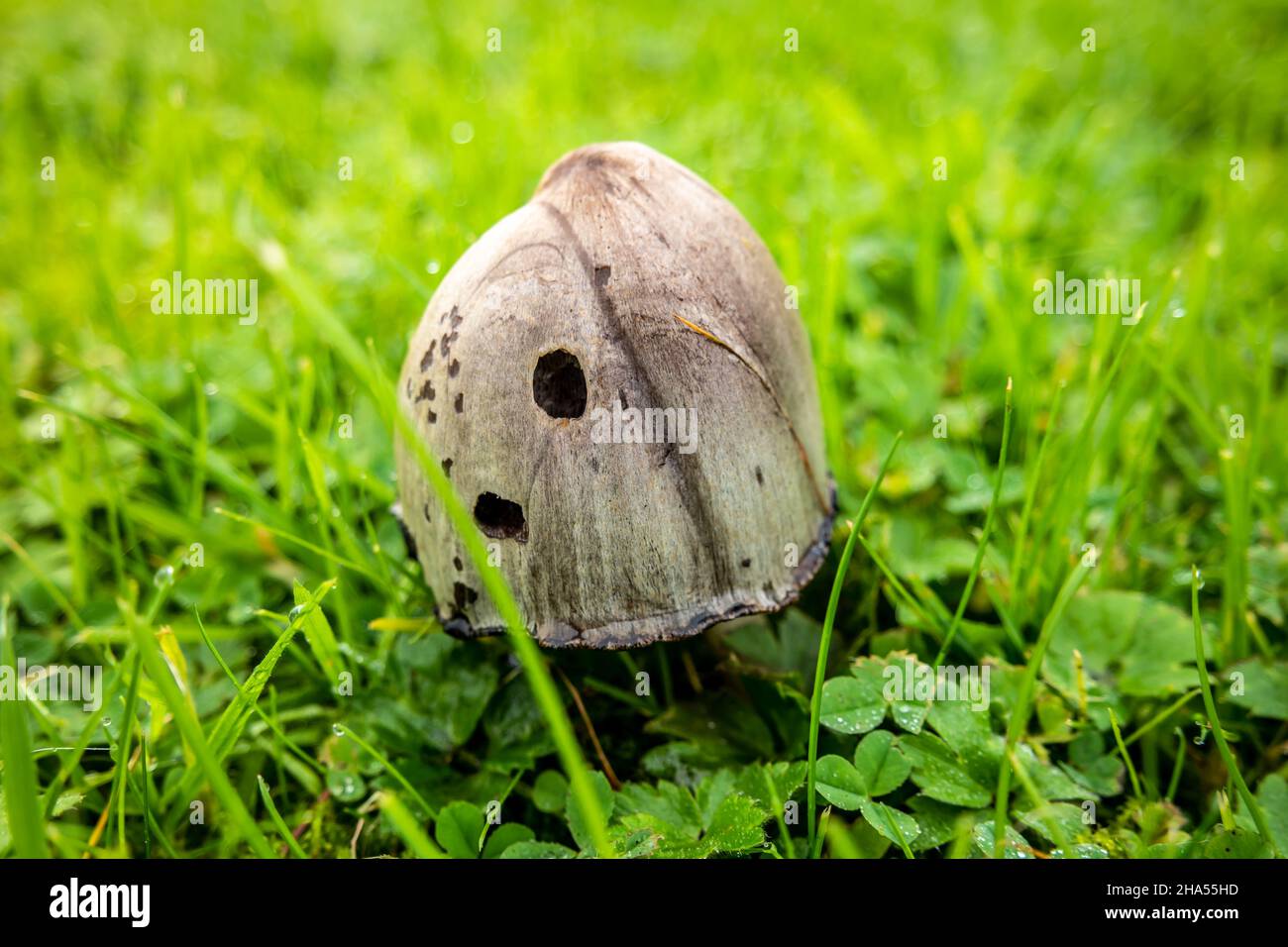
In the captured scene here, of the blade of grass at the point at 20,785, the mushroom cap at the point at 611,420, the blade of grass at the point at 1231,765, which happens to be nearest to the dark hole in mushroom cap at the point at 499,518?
the mushroom cap at the point at 611,420

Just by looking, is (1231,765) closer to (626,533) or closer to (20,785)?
(626,533)

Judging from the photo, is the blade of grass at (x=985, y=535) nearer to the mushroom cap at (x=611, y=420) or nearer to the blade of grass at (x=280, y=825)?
the mushroom cap at (x=611, y=420)

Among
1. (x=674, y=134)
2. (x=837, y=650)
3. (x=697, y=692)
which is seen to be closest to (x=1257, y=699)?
(x=837, y=650)

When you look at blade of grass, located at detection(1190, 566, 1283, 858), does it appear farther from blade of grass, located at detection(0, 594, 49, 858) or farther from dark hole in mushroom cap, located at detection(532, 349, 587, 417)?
blade of grass, located at detection(0, 594, 49, 858)

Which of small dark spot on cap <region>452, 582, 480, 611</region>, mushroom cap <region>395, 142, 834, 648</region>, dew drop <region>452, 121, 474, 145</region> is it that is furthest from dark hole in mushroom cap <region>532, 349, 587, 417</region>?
dew drop <region>452, 121, 474, 145</region>

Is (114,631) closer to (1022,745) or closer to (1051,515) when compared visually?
(1022,745)
